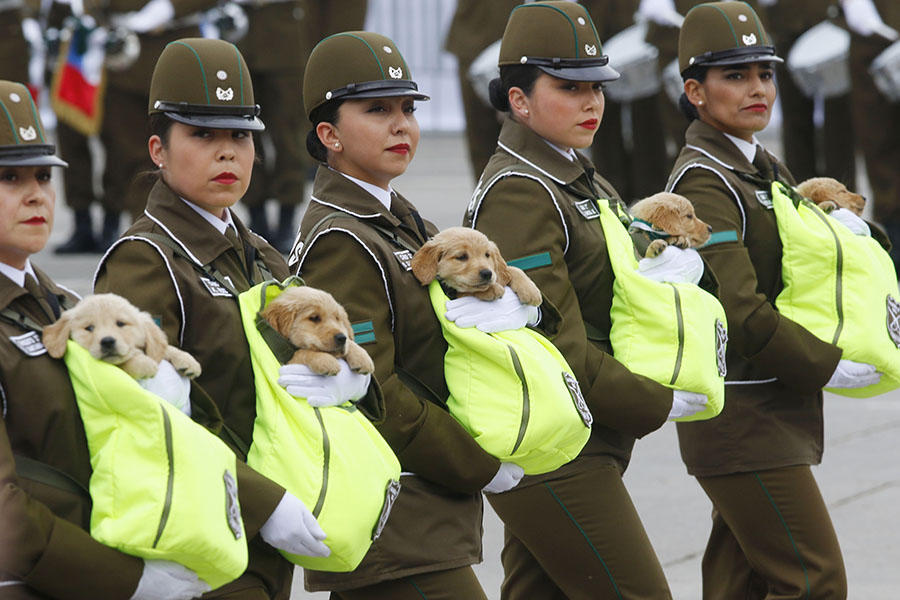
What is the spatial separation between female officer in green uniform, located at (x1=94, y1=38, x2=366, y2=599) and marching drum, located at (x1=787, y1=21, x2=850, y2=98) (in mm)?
7311

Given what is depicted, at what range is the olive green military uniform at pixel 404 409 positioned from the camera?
3730mm

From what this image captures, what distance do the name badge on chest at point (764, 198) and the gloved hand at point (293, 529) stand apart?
2.08 meters

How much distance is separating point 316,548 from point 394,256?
817 mm

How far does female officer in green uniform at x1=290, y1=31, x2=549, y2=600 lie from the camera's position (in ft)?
12.3

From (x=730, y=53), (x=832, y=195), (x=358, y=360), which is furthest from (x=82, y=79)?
(x=358, y=360)

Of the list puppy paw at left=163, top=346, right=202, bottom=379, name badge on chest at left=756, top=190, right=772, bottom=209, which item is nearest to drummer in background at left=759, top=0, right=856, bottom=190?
name badge on chest at left=756, top=190, right=772, bottom=209

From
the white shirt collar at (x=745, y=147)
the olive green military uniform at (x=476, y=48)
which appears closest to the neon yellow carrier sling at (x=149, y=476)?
the white shirt collar at (x=745, y=147)

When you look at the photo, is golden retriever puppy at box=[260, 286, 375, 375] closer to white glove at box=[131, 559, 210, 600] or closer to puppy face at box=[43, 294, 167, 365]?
puppy face at box=[43, 294, 167, 365]

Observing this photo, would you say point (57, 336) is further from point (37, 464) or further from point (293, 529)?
point (293, 529)

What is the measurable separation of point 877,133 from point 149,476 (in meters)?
8.26

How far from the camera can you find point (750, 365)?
492cm

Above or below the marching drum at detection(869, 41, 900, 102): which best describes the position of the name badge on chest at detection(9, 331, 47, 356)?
above

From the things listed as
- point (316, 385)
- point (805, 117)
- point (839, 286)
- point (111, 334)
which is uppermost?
point (111, 334)

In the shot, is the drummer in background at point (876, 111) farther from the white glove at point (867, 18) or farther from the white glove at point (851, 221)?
the white glove at point (851, 221)
